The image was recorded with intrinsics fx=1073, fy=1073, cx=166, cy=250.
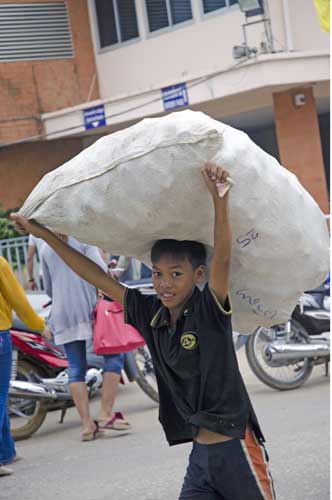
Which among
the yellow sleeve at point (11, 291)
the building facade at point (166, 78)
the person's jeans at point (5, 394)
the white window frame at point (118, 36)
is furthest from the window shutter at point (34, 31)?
the person's jeans at point (5, 394)

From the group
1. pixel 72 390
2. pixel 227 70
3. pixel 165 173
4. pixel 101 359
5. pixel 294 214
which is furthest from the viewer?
pixel 227 70

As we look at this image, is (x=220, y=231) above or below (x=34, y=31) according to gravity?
below

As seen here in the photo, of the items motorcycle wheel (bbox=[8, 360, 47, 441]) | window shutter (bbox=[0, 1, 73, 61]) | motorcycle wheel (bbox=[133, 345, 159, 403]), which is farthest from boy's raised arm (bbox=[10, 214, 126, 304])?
window shutter (bbox=[0, 1, 73, 61])

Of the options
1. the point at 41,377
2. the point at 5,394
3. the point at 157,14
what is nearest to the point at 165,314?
the point at 5,394

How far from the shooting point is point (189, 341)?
4.04 metres

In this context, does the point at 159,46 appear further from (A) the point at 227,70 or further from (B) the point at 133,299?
(B) the point at 133,299

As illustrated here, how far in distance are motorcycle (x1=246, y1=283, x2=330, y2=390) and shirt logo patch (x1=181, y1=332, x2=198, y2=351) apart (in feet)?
18.0

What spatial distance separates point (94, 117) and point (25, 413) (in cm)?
1049

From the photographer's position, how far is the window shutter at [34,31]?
19.0m

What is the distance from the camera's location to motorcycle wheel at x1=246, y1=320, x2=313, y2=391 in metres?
9.54

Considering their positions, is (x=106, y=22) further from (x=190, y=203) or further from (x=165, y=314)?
(x=190, y=203)

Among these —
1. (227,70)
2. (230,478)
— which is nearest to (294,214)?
(230,478)

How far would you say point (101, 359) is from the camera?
923cm

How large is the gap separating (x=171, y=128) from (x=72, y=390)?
481 cm
